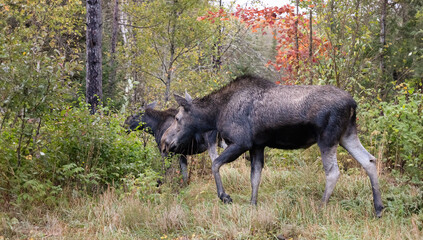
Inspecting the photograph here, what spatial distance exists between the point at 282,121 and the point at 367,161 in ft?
4.20

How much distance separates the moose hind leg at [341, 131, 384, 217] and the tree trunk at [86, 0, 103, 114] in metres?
5.99

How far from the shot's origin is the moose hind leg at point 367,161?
5.57m

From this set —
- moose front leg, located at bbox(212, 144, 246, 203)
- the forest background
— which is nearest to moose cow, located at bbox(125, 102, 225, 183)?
Answer: the forest background

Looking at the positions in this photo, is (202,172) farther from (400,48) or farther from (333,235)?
(400,48)

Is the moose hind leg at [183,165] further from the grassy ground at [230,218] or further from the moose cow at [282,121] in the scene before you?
the grassy ground at [230,218]

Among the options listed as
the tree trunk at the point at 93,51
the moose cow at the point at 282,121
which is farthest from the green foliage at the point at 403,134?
the tree trunk at the point at 93,51

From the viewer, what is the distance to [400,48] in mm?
17922

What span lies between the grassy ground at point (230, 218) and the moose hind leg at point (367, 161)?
0.40 feet

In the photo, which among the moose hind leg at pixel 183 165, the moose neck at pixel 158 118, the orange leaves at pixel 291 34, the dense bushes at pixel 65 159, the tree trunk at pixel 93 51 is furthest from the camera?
the orange leaves at pixel 291 34

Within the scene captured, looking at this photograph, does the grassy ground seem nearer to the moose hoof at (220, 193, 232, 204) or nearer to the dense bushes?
the moose hoof at (220, 193, 232, 204)

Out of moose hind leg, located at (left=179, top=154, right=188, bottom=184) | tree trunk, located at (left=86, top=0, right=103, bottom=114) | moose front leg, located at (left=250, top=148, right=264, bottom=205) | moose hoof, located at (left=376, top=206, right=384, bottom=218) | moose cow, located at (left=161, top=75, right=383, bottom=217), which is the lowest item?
moose hind leg, located at (left=179, top=154, right=188, bottom=184)

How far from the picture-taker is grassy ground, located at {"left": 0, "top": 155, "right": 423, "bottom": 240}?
4.96m

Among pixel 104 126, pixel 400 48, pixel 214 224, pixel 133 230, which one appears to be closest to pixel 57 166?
pixel 104 126

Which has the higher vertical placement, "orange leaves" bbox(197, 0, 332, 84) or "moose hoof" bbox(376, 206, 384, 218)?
"orange leaves" bbox(197, 0, 332, 84)
